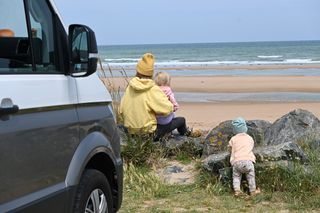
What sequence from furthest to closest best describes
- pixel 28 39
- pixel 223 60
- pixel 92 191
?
1. pixel 223 60
2. pixel 92 191
3. pixel 28 39

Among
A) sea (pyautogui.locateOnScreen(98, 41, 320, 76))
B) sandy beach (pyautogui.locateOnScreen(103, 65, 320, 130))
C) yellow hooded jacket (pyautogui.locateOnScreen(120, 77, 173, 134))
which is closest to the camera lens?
yellow hooded jacket (pyautogui.locateOnScreen(120, 77, 173, 134))

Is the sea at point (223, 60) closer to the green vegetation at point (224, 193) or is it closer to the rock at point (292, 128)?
the rock at point (292, 128)

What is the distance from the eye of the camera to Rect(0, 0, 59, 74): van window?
3379mm

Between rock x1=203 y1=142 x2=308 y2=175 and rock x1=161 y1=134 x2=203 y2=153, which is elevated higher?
rock x1=203 y1=142 x2=308 y2=175

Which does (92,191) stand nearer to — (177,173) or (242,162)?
(242,162)

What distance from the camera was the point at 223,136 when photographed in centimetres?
831

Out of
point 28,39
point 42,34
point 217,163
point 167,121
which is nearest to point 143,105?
point 167,121

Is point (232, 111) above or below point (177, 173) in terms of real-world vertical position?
below

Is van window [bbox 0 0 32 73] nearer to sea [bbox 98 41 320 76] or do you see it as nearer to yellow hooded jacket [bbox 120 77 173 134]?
yellow hooded jacket [bbox 120 77 173 134]

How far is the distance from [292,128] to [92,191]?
484cm

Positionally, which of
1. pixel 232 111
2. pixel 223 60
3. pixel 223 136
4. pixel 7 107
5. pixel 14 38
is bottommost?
pixel 223 60

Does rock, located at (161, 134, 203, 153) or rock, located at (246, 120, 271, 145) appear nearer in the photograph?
rock, located at (246, 120, 271, 145)

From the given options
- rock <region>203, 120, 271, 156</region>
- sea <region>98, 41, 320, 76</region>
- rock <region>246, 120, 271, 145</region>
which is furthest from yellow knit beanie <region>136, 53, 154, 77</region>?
sea <region>98, 41, 320, 76</region>

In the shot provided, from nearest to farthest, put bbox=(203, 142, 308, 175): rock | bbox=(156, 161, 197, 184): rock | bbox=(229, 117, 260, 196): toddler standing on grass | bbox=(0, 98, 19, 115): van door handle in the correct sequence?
1. bbox=(0, 98, 19, 115): van door handle
2. bbox=(229, 117, 260, 196): toddler standing on grass
3. bbox=(203, 142, 308, 175): rock
4. bbox=(156, 161, 197, 184): rock
